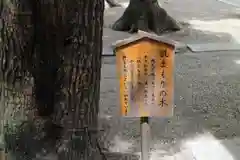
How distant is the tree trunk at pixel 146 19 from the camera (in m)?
9.97

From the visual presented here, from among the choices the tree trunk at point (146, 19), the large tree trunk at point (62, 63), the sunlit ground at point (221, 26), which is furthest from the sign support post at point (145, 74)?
the sunlit ground at point (221, 26)

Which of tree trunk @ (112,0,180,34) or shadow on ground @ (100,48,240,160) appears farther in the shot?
tree trunk @ (112,0,180,34)

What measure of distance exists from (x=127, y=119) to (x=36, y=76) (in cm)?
211

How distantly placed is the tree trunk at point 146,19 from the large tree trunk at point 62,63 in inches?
248

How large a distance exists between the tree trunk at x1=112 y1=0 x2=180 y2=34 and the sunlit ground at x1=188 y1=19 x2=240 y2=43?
87 centimetres

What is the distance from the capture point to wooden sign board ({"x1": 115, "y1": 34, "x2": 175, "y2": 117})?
3182 mm

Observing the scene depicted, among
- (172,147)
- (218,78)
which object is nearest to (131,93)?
(172,147)

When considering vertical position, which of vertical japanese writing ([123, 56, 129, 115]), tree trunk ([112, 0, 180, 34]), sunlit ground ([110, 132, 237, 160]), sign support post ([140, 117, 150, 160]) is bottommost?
sunlit ground ([110, 132, 237, 160])

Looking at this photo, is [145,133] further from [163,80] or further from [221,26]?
[221,26]

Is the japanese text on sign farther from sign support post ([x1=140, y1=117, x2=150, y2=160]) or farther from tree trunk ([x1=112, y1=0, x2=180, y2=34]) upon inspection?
tree trunk ([x1=112, y1=0, x2=180, y2=34])

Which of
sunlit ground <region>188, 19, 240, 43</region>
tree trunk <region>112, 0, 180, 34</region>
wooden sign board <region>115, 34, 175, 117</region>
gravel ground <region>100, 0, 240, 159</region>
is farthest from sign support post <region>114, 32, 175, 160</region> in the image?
sunlit ground <region>188, 19, 240, 43</region>

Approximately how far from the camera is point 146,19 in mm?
10078

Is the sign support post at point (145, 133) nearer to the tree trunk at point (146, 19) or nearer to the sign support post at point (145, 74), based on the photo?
the sign support post at point (145, 74)

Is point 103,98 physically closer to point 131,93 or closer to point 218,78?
point 218,78
